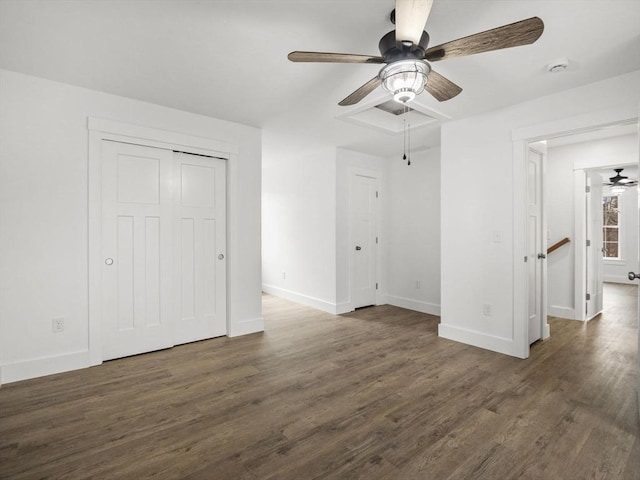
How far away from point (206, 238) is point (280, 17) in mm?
2447

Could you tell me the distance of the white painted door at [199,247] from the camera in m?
3.49

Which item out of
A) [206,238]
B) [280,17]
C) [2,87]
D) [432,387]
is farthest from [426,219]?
[2,87]

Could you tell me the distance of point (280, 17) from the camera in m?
1.91

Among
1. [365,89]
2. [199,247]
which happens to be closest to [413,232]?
[199,247]

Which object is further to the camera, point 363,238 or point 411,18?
point 363,238

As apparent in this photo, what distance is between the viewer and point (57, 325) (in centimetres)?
277

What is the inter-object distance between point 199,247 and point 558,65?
367cm

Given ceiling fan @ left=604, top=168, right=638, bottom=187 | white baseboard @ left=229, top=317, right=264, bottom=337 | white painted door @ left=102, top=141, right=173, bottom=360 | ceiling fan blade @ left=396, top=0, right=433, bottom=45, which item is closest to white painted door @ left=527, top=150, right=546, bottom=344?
ceiling fan blade @ left=396, top=0, right=433, bottom=45

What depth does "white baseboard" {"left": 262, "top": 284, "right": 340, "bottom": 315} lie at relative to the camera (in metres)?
4.86

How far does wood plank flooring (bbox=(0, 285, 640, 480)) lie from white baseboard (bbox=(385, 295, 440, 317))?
132 cm

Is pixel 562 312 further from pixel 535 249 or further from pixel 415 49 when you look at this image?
pixel 415 49

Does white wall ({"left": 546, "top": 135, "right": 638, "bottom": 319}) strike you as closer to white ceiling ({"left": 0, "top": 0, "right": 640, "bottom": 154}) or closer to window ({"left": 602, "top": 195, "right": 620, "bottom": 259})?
white ceiling ({"left": 0, "top": 0, "right": 640, "bottom": 154})

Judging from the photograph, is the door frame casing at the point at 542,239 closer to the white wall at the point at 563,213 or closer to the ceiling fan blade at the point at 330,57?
the white wall at the point at 563,213

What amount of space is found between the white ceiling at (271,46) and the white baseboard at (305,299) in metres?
2.91
